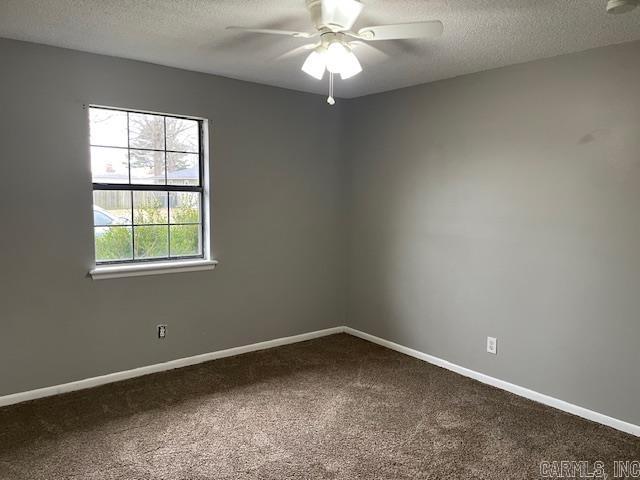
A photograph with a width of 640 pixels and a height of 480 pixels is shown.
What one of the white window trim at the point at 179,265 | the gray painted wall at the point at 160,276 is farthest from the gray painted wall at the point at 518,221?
the white window trim at the point at 179,265

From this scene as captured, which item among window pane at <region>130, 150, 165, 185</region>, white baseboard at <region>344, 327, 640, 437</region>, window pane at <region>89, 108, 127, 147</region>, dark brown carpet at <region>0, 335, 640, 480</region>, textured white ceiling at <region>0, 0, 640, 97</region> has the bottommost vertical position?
dark brown carpet at <region>0, 335, 640, 480</region>

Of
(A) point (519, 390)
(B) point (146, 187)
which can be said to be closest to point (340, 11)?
(B) point (146, 187)

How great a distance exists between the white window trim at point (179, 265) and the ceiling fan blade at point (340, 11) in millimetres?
1845

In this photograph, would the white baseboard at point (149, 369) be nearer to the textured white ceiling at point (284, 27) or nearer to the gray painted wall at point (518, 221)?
the gray painted wall at point (518, 221)

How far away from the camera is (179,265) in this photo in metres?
3.70

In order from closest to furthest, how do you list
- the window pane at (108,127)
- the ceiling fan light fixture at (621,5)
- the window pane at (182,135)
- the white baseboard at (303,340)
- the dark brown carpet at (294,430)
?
the ceiling fan light fixture at (621,5)
the dark brown carpet at (294,430)
the white baseboard at (303,340)
the window pane at (108,127)
the window pane at (182,135)

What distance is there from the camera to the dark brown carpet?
2.45 metres

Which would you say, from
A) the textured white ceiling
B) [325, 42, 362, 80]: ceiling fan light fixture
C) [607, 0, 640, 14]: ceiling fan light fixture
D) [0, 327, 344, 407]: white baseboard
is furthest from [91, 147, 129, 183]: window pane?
[607, 0, 640, 14]: ceiling fan light fixture

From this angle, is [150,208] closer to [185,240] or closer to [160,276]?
[185,240]

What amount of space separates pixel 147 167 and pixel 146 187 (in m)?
0.15

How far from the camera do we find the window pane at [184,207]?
12.3 ft

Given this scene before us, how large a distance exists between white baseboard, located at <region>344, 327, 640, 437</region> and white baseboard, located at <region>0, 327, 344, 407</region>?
0.66m

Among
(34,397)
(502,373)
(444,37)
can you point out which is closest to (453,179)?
(444,37)

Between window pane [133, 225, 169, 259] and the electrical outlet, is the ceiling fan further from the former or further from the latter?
the electrical outlet
